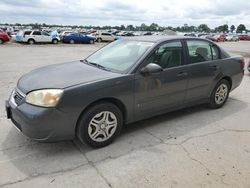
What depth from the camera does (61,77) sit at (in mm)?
3572

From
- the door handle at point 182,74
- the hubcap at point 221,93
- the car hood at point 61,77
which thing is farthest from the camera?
the hubcap at point 221,93

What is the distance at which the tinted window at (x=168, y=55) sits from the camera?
407 cm

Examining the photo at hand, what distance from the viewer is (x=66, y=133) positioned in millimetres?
3250

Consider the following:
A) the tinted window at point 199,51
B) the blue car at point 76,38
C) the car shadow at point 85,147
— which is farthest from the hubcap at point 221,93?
the blue car at point 76,38

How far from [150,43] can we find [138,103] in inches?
41.7

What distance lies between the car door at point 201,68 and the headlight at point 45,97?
2.42 meters

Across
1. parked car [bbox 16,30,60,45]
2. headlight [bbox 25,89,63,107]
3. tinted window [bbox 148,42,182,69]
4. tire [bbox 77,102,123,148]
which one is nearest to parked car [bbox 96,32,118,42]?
parked car [bbox 16,30,60,45]

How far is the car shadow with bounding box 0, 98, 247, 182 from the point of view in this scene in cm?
309

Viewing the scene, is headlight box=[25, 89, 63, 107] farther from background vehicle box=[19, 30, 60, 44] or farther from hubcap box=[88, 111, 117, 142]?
background vehicle box=[19, 30, 60, 44]

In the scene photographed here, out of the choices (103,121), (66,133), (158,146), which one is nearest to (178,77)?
(158,146)

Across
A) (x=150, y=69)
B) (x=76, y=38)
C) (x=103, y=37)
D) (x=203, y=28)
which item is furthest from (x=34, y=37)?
(x=203, y=28)

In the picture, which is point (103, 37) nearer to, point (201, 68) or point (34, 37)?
point (34, 37)

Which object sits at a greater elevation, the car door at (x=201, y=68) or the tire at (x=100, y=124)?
the car door at (x=201, y=68)

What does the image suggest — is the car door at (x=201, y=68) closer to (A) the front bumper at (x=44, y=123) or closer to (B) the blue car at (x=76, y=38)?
(A) the front bumper at (x=44, y=123)
